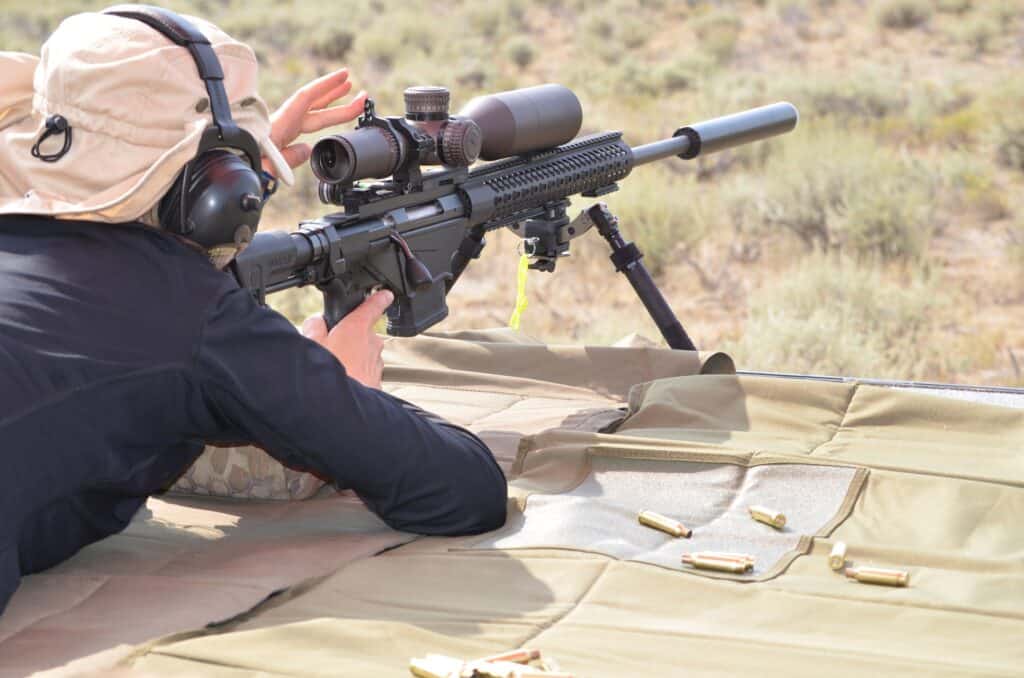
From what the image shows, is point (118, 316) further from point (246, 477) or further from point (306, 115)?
point (306, 115)

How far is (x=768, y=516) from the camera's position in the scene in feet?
9.45

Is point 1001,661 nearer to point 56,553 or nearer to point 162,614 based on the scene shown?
point 162,614

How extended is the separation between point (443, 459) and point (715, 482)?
2.48 feet

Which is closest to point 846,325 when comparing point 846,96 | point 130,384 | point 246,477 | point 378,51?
point 246,477

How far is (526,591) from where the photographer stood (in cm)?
253

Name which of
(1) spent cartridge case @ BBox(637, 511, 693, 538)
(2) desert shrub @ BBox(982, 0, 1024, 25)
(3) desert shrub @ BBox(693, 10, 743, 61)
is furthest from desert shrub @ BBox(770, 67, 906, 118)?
(1) spent cartridge case @ BBox(637, 511, 693, 538)

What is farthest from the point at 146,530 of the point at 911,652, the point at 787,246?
the point at 787,246

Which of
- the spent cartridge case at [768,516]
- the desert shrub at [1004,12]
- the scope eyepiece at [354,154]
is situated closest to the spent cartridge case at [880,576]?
the spent cartridge case at [768,516]

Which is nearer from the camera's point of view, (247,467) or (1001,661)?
(1001,661)

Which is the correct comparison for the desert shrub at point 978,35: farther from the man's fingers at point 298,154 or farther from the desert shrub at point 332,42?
the man's fingers at point 298,154

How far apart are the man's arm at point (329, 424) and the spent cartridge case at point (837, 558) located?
0.67 metres

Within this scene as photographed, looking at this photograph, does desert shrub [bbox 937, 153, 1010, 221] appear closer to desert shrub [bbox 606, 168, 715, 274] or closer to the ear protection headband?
desert shrub [bbox 606, 168, 715, 274]

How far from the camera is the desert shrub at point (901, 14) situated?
1609 centimetres

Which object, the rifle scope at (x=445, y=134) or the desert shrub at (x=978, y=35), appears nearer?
the rifle scope at (x=445, y=134)
